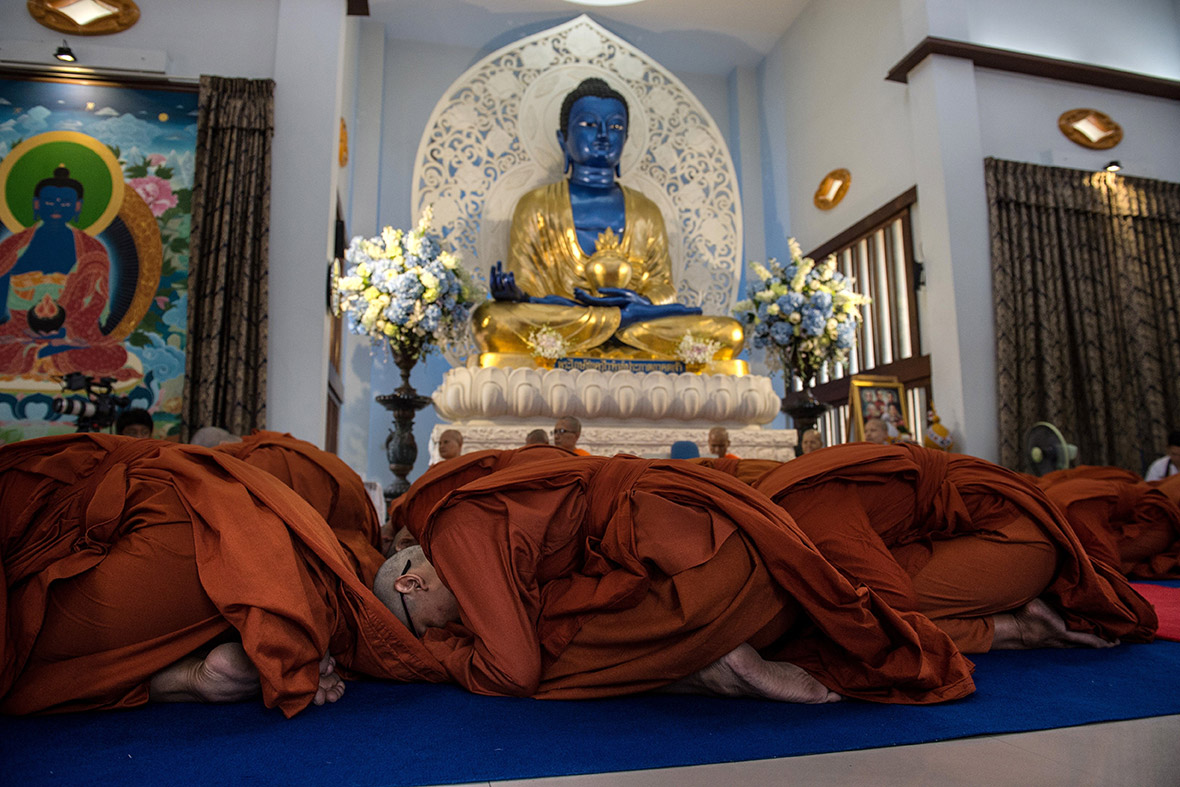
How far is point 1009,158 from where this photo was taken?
597 centimetres

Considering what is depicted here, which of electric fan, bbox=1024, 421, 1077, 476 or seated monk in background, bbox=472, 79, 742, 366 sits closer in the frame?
electric fan, bbox=1024, 421, 1077, 476

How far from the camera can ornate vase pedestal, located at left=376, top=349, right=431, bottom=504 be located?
15.6 ft

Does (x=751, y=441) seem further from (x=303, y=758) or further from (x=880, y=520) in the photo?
A: (x=303, y=758)

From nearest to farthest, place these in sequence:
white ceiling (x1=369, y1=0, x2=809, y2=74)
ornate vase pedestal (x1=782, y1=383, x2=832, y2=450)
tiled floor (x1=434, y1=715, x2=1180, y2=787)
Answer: tiled floor (x1=434, y1=715, x2=1180, y2=787)
ornate vase pedestal (x1=782, y1=383, x2=832, y2=450)
white ceiling (x1=369, y1=0, x2=809, y2=74)

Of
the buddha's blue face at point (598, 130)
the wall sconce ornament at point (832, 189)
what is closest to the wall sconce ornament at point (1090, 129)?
the wall sconce ornament at point (832, 189)

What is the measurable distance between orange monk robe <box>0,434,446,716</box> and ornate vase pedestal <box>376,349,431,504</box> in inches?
123

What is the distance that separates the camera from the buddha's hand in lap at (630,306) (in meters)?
5.50

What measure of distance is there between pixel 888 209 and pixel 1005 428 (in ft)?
6.57

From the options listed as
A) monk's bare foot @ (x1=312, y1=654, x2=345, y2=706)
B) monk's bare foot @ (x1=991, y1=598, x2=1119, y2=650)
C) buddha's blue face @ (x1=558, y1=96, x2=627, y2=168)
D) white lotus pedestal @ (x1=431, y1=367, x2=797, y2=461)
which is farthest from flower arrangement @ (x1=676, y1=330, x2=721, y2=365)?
monk's bare foot @ (x1=312, y1=654, x2=345, y2=706)

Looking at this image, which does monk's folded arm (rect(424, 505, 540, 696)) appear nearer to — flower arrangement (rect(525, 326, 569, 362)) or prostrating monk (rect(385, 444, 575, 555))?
prostrating monk (rect(385, 444, 575, 555))

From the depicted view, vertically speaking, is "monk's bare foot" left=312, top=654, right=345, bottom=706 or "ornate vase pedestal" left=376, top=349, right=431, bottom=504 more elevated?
"ornate vase pedestal" left=376, top=349, right=431, bottom=504

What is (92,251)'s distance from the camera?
14.7 feet

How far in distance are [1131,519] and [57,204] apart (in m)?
5.61

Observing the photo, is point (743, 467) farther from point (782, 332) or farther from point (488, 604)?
point (782, 332)
